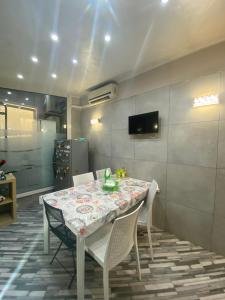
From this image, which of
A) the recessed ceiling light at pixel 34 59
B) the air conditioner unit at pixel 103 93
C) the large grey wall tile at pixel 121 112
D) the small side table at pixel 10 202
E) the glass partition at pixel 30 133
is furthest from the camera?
the glass partition at pixel 30 133

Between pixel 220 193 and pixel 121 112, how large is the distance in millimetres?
2134

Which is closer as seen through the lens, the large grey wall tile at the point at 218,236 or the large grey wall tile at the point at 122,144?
the large grey wall tile at the point at 218,236

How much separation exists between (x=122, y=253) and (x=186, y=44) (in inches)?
98.5

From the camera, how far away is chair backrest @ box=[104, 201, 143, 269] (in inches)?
A: 47.1

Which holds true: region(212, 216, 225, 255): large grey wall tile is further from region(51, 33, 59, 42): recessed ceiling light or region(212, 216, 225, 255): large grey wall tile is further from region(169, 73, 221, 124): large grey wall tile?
region(51, 33, 59, 42): recessed ceiling light

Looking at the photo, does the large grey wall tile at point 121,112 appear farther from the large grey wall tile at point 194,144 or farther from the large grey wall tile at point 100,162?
the large grey wall tile at point 194,144

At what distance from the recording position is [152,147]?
2.62 meters

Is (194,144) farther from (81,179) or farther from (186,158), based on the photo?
(81,179)

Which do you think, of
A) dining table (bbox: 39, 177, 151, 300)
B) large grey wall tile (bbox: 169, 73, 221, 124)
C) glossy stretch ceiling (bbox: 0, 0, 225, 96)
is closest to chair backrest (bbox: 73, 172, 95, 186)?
dining table (bbox: 39, 177, 151, 300)

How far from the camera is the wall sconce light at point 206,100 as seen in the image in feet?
6.27

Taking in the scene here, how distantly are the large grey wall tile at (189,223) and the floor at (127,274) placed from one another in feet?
0.38

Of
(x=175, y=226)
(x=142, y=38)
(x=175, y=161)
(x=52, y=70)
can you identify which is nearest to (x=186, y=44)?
(x=142, y=38)

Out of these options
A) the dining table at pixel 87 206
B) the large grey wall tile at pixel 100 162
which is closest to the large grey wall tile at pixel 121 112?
the large grey wall tile at pixel 100 162

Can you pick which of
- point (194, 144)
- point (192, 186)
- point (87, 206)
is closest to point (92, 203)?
point (87, 206)
